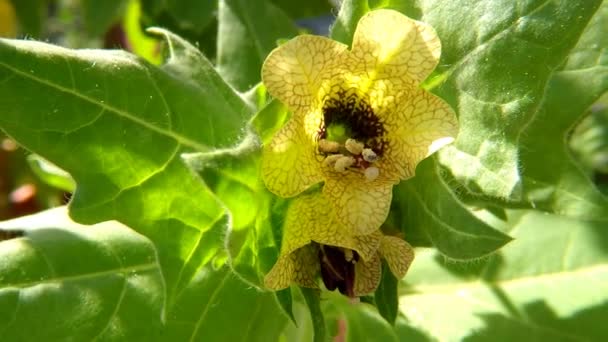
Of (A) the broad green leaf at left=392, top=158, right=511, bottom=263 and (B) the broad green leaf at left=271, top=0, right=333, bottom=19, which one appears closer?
(A) the broad green leaf at left=392, top=158, right=511, bottom=263

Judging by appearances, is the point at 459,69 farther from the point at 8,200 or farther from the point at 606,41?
the point at 8,200

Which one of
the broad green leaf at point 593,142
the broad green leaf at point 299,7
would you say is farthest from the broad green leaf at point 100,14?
the broad green leaf at point 593,142

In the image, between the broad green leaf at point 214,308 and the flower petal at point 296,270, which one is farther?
the broad green leaf at point 214,308

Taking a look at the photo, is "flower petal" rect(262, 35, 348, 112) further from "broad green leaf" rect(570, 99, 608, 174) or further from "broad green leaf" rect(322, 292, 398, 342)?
"broad green leaf" rect(570, 99, 608, 174)

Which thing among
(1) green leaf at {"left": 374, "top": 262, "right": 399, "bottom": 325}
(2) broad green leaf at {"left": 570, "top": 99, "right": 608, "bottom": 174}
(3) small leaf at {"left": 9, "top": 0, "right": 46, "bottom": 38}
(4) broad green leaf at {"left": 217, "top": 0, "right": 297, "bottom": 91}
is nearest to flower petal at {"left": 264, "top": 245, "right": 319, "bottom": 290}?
(1) green leaf at {"left": 374, "top": 262, "right": 399, "bottom": 325}

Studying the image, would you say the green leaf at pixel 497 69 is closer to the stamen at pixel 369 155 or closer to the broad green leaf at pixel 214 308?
the stamen at pixel 369 155

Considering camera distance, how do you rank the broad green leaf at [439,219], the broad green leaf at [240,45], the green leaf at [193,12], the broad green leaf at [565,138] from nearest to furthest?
the broad green leaf at [439,219] < the broad green leaf at [565,138] < the broad green leaf at [240,45] < the green leaf at [193,12]
